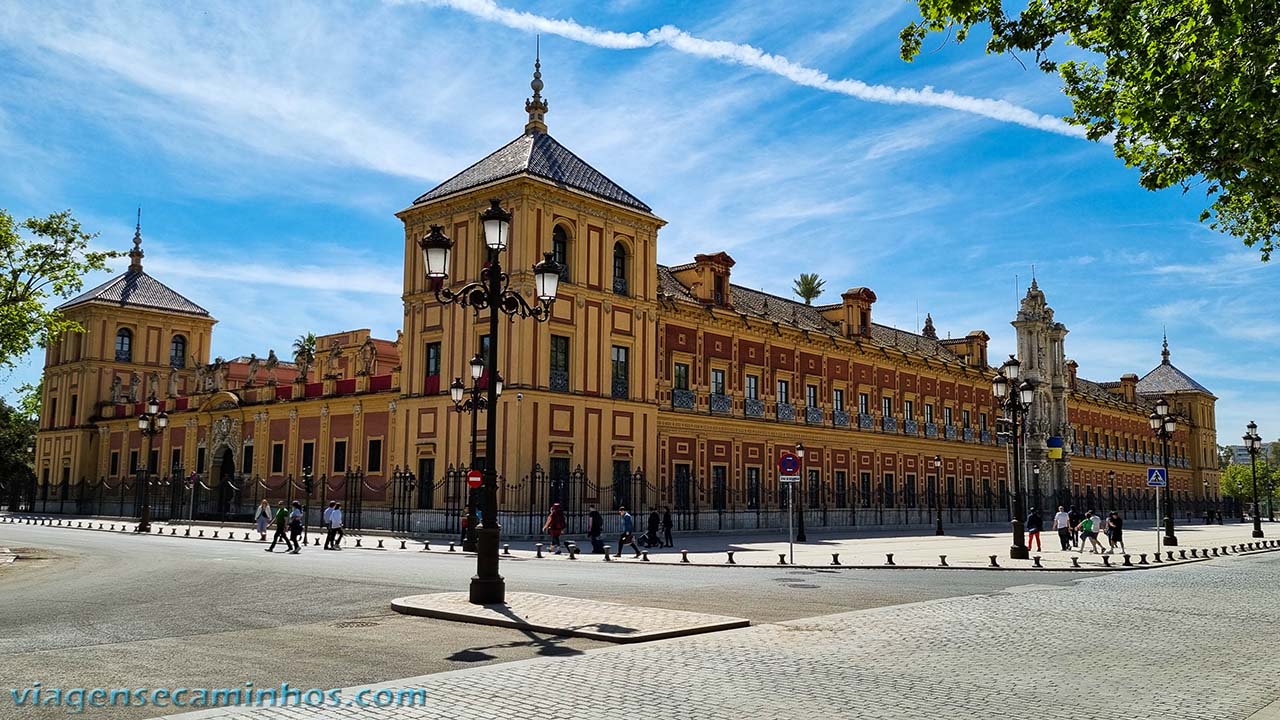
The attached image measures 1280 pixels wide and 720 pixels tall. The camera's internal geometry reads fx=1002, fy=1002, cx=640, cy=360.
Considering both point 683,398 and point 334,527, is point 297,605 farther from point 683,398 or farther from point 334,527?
point 683,398

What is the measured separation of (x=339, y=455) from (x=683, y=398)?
1386 cm

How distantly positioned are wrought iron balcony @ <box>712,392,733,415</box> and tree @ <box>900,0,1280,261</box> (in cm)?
2652

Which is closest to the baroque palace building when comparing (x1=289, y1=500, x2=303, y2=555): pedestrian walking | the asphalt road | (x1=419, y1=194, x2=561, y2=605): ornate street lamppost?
(x1=289, y1=500, x2=303, y2=555): pedestrian walking

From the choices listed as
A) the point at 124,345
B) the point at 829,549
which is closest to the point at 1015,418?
the point at 829,549

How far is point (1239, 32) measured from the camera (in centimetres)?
1095

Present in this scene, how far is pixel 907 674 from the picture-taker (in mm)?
8430

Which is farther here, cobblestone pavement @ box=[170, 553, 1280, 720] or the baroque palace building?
the baroque palace building

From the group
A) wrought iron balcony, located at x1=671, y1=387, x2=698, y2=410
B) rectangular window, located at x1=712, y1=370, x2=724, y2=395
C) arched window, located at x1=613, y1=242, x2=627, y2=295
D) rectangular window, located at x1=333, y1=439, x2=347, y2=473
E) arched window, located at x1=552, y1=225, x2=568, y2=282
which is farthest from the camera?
rectangular window, located at x1=712, y1=370, x2=724, y2=395

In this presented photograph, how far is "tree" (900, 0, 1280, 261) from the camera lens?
11.3m

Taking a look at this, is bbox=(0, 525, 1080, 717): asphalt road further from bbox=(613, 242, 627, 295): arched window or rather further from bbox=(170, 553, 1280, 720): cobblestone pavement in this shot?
bbox=(613, 242, 627, 295): arched window

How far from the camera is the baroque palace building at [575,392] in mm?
33500

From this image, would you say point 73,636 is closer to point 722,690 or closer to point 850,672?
point 722,690

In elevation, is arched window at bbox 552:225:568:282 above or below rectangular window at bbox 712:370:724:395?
above

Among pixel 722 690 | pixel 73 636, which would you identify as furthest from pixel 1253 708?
pixel 73 636
